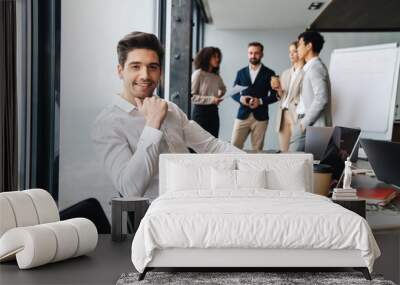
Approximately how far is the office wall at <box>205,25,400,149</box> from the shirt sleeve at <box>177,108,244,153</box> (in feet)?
0.44

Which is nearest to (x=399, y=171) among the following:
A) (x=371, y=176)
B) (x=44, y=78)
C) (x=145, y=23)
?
(x=371, y=176)

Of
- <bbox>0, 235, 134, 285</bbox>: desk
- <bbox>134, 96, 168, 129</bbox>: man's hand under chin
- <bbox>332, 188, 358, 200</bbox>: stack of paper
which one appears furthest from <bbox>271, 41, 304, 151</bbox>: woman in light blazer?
<bbox>0, 235, 134, 285</bbox>: desk

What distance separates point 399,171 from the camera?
5316 millimetres

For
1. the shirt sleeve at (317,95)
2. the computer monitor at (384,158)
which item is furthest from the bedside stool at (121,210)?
the computer monitor at (384,158)

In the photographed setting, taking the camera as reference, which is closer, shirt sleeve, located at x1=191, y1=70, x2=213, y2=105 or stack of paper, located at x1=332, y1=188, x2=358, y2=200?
stack of paper, located at x1=332, y1=188, x2=358, y2=200

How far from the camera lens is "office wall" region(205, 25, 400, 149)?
5867 mm

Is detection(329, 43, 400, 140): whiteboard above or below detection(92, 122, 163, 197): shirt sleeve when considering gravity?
above

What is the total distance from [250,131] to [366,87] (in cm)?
120

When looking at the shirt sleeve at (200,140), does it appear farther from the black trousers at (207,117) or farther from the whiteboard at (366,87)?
the whiteboard at (366,87)

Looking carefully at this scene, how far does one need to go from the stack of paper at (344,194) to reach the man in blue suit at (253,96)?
82 cm

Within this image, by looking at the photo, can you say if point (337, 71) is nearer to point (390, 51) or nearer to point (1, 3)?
point (390, 51)

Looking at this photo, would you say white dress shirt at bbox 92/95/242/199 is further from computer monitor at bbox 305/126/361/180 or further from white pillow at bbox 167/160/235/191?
computer monitor at bbox 305/126/361/180

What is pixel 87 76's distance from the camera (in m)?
5.86

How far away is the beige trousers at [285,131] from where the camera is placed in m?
5.88
